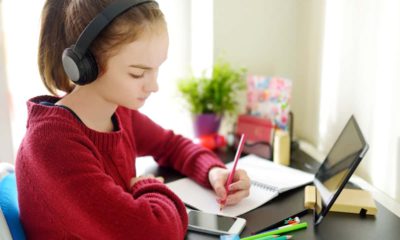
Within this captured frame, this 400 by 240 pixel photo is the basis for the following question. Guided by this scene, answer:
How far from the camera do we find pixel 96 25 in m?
0.70

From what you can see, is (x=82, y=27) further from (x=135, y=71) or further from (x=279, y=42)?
(x=279, y=42)

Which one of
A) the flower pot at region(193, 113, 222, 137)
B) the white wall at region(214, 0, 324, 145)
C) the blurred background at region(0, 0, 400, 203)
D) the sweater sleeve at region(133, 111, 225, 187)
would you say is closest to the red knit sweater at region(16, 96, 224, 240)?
the sweater sleeve at region(133, 111, 225, 187)

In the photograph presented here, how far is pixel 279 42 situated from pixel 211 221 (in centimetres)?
88

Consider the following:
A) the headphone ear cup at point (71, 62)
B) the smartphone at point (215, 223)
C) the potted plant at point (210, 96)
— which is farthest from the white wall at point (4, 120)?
the smartphone at point (215, 223)

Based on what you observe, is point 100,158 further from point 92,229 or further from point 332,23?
point 332,23

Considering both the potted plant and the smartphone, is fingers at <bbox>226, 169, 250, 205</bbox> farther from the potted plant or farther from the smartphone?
the potted plant

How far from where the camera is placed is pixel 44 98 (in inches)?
33.2

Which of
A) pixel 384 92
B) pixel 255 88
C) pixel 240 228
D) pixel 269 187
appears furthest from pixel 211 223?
pixel 255 88

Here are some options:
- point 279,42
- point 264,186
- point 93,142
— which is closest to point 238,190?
point 264,186

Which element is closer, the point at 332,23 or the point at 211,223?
the point at 211,223

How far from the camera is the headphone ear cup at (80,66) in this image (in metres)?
0.71

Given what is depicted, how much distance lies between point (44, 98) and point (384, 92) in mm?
840

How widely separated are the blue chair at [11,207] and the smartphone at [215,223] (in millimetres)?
343

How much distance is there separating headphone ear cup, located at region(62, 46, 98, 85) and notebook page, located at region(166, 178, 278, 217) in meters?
0.41
